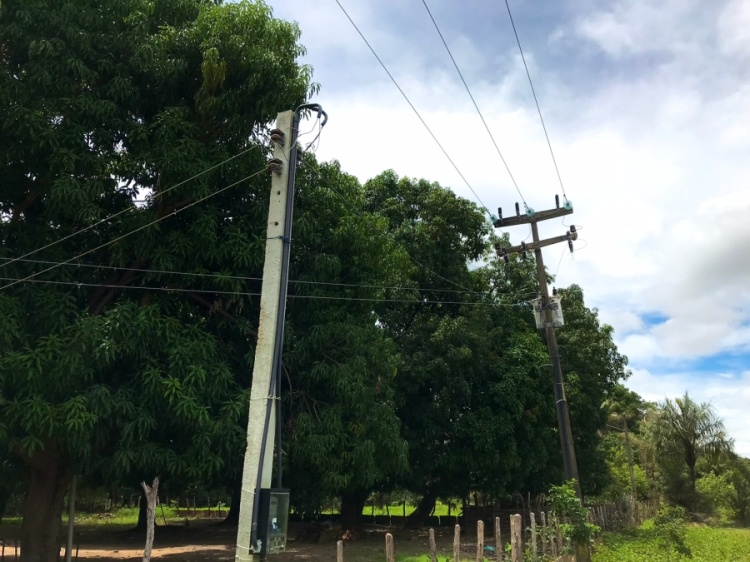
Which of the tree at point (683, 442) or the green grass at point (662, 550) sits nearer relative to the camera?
the green grass at point (662, 550)

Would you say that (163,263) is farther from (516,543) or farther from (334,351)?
(516,543)

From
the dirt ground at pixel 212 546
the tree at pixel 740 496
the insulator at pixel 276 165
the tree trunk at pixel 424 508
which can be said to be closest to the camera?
the insulator at pixel 276 165

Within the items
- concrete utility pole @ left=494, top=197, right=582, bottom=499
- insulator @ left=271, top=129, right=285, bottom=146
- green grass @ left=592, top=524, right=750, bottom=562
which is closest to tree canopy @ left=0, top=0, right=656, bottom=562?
insulator @ left=271, top=129, right=285, bottom=146

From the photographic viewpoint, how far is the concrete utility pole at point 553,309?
1712cm

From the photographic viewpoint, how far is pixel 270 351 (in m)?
7.48

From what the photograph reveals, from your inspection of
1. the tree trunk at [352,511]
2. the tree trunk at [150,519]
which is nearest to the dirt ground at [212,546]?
the tree trunk at [352,511]

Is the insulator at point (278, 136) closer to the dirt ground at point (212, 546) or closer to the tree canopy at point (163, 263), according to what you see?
the tree canopy at point (163, 263)

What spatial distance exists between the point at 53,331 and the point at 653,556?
15844 millimetres

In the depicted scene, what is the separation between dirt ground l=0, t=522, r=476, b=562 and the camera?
61.8ft

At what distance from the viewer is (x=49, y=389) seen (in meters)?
10.3

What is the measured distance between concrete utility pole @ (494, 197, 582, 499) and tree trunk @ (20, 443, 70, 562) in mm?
11810

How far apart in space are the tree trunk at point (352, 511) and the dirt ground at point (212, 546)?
0.54 meters

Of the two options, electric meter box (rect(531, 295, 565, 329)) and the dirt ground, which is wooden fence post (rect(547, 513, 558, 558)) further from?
electric meter box (rect(531, 295, 565, 329))

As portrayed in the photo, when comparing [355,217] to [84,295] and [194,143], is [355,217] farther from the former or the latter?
[84,295]
